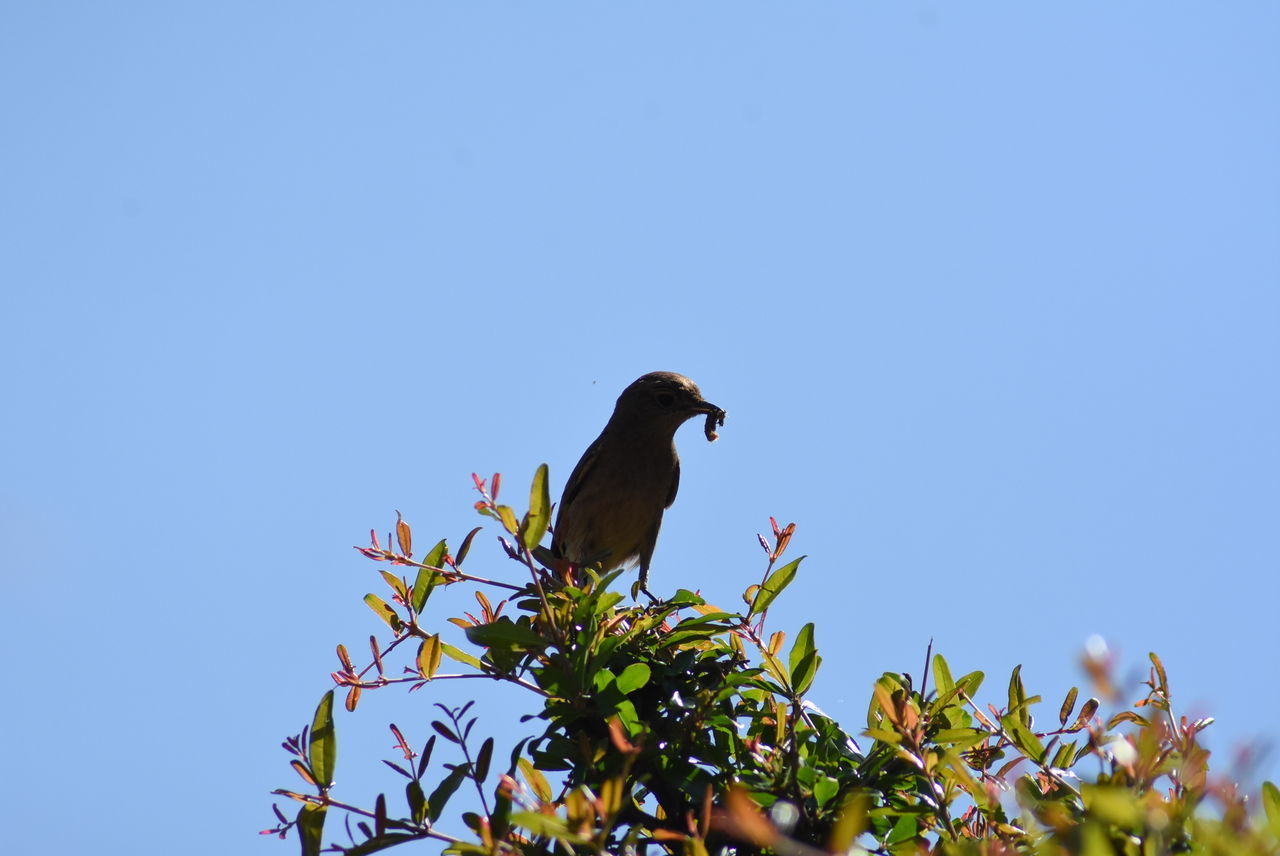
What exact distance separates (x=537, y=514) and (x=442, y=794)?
2.45 feet

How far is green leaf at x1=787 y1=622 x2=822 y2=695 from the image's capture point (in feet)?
10.8

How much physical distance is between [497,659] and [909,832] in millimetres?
1196

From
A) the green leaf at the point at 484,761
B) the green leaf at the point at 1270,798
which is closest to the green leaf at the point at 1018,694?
the green leaf at the point at 1270,798

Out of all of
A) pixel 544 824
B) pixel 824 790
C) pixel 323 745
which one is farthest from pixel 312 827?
pixel 824 790

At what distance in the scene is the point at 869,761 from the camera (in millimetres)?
3102

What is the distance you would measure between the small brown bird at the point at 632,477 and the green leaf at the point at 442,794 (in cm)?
453

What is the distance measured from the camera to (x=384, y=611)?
3.55 metres

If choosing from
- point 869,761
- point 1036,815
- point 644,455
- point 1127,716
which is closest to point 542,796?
point 869,761

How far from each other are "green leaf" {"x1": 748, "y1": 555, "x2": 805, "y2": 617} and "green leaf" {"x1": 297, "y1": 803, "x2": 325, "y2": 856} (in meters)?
1.35

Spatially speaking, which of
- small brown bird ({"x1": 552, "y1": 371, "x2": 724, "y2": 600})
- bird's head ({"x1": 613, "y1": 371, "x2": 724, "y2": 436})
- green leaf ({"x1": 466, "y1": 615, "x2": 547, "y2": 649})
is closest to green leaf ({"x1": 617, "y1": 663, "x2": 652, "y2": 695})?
green leaf ({"x1": 466, "y1": 615, "x2": 547, "y2": 649})

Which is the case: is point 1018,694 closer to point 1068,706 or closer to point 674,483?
point 1068,706

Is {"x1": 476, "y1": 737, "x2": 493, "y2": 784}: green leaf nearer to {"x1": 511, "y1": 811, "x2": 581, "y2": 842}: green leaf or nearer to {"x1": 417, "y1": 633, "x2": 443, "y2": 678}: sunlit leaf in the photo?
{"x1": 417, "y1": 633, "x2": 443, "y2": 678}: sunlit leaf

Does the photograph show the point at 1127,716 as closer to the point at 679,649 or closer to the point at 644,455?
the point at 679,649

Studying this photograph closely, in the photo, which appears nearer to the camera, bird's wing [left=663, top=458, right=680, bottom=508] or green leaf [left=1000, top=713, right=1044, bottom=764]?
green leaf [left=1000, top=713, right=1044, bottom=764]
